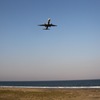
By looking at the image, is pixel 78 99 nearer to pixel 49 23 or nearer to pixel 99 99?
pixel 99 99

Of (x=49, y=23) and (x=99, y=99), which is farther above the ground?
(x=49, y=23)

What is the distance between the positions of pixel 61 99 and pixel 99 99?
6.00 meters

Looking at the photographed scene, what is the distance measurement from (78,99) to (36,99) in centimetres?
660

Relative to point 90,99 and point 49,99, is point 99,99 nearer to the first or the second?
point 90,99

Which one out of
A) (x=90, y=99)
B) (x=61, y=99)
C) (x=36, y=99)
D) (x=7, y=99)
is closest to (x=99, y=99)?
(x=90, y=99)

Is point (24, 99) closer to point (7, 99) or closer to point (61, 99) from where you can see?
point (7, 99)

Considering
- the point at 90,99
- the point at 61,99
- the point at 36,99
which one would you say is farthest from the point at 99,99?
the point at 36,99

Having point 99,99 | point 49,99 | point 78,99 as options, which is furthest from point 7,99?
point 99,99

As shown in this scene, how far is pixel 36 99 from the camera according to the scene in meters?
42.8

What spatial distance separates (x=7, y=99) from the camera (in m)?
42.1

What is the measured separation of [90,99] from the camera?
142 ft

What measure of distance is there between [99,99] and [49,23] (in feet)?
47.2

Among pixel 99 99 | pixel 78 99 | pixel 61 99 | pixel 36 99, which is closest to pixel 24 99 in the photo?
pixel 36 99

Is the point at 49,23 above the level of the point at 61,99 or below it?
above
